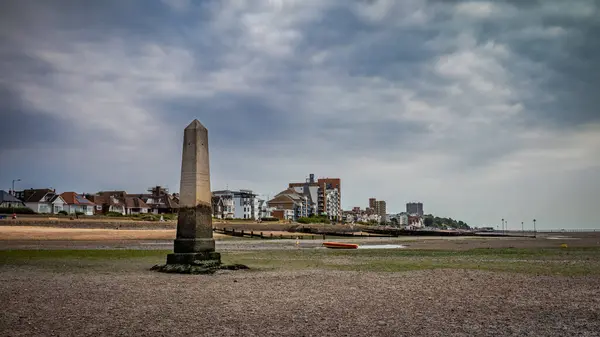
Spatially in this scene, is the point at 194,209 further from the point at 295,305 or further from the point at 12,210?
the point at 12,210

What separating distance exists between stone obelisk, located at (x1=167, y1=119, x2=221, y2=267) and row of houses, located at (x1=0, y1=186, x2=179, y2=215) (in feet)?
344

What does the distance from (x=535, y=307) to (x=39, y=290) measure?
12707 millimetres

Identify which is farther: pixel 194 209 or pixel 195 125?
pixel 195 125

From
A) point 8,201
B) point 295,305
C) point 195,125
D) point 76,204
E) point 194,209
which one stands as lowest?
point 295,305

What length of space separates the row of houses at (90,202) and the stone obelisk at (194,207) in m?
105

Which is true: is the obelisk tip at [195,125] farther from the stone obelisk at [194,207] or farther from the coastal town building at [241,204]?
the coastal town building at [241,204]

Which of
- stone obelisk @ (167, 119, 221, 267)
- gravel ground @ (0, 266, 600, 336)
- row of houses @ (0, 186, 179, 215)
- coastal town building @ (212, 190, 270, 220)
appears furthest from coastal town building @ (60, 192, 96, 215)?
gravel ground @ (0, 266, 600, 336)

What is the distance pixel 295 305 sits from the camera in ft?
37.4

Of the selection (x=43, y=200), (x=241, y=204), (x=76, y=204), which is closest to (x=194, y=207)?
(x=43, y=200)

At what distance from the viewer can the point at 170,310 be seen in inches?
415

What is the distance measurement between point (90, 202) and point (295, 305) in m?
139

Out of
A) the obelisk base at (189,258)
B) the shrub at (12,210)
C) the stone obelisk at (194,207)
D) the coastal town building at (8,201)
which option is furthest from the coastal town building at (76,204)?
the obelisk base at (189,258)

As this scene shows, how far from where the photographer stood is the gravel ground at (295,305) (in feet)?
28.6

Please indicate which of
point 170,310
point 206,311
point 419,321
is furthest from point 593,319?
point 170,310
